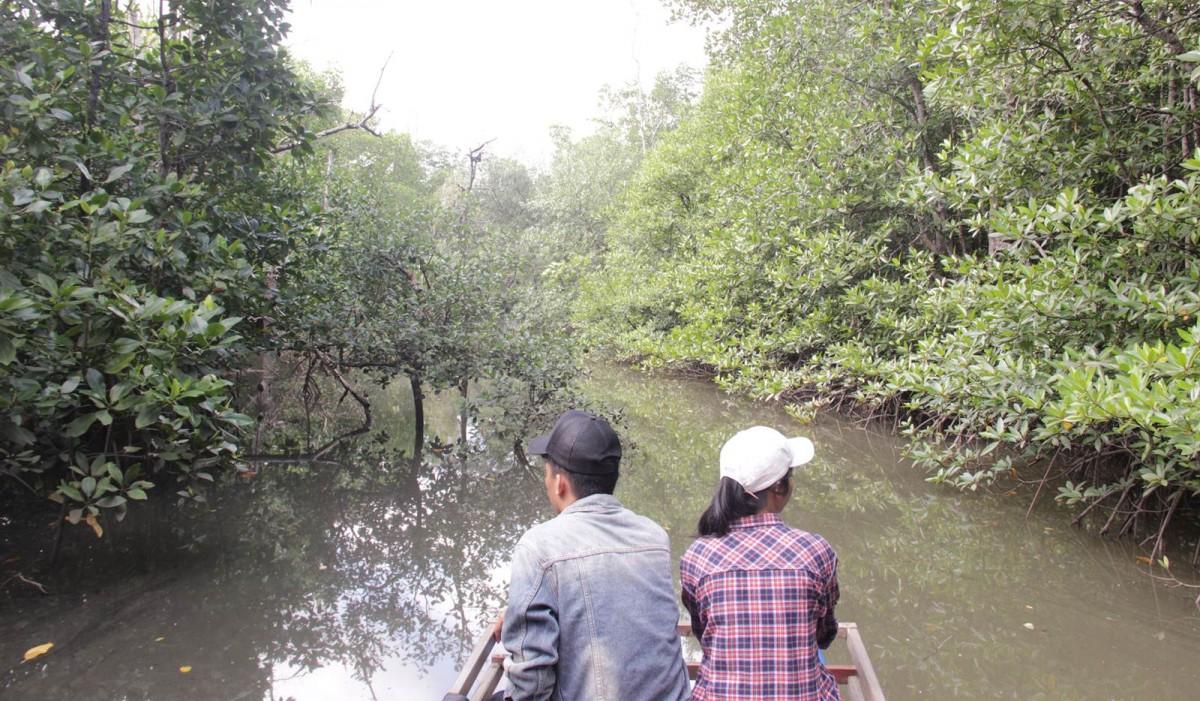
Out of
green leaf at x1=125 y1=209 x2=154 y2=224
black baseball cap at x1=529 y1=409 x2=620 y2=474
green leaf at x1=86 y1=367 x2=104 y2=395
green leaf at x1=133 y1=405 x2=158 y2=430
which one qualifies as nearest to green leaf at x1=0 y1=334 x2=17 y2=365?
green leaf at x1=86 y1=367 x2=104 y2=395

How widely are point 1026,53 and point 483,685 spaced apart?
211 inches

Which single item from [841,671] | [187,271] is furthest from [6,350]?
[841,671]

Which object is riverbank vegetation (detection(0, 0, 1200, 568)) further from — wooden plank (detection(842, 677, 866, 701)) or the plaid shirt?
the plaid shirt

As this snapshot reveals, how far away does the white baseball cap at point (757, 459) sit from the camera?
2.03 metres

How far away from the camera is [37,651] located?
3768 millimetres

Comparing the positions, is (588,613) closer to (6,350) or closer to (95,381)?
(6,350)

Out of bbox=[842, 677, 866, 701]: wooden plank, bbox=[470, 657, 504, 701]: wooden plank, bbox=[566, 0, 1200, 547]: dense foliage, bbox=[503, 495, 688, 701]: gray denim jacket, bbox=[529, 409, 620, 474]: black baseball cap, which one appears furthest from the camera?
bbox=[566, 0, 1200, 547]: dense foliage

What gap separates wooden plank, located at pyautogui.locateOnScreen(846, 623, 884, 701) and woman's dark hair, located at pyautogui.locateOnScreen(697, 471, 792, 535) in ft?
3.18

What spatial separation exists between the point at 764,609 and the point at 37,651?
12.7 ft

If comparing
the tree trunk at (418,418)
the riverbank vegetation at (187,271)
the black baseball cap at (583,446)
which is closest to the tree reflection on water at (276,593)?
the riverbank vegetation at (187,271)

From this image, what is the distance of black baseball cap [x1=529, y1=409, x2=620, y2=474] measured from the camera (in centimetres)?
189

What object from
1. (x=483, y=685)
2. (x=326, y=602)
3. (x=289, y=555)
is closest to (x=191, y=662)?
(x=326, y=602)

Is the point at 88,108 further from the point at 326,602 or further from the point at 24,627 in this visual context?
the point at 326,602

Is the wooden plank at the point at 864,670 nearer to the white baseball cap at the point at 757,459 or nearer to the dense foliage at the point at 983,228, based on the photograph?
the white baseball cap at the point at 757,459
